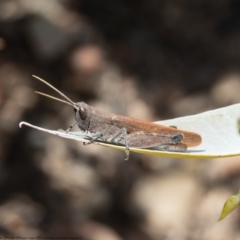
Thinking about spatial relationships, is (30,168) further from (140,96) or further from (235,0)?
(235,0)

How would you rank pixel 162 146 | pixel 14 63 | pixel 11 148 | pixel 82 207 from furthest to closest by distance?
1. pixel 14 63
2. pixel 11 148
3. pixel 82 207
4. pixel 162 146

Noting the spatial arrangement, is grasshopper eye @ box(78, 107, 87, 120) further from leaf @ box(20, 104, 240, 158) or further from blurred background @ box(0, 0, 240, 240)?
blurred background @ box(0, 0, 240, 240)

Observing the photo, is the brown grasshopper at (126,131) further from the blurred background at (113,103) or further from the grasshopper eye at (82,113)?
the blurred background at (113,103)

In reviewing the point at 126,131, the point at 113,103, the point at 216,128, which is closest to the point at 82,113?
the point at 126,131

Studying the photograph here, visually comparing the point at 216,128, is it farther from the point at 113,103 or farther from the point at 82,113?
the point at 113,103

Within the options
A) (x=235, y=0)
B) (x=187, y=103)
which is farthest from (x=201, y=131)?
(x=235, y=0)
